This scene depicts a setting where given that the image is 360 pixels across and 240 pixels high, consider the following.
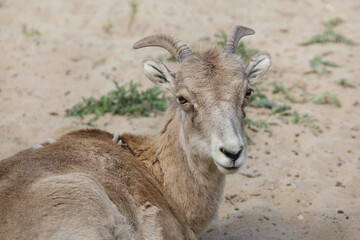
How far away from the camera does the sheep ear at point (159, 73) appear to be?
255 inches

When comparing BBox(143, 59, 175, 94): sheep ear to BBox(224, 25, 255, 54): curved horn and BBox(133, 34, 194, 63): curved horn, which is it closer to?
BBox(133, 34, 194, 63): curved horn

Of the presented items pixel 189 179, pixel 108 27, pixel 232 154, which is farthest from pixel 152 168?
A: pixel 108 27

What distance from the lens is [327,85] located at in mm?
11383

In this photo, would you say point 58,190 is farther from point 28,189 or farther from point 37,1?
point 37,1

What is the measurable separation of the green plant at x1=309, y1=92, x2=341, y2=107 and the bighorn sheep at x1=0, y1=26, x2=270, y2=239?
13.9 ft

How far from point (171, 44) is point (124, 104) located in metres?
3.61

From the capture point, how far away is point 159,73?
6.55 meters

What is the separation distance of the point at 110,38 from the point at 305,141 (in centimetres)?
651

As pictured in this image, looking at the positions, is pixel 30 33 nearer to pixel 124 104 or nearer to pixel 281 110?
pixel 124 104

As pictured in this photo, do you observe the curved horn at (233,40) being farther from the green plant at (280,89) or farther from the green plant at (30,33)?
the green plant at (30,33)

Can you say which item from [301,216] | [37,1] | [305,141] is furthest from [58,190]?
[37,1]

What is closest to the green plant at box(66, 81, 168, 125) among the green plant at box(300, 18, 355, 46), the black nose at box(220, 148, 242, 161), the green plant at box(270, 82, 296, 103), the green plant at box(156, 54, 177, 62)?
the green plant at box(156, 54, 177, 62)

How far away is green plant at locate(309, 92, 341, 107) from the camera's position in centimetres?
1068

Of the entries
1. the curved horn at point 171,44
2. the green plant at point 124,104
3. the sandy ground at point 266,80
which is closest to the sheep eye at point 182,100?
the curved horn at point 171,44
